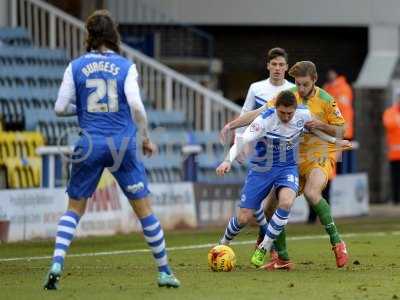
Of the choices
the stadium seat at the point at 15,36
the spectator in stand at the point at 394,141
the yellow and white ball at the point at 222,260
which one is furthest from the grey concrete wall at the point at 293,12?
the yellow and white ball at the point at 222,260

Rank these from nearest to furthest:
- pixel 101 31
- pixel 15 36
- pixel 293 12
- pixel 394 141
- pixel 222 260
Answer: pixel 101 31, pixel 222 260, pixel 15 36, pixel 394 141, pixel 293 12

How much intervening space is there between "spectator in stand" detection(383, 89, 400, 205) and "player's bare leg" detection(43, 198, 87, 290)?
17.3 meters

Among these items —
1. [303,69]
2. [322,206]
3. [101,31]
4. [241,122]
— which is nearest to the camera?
[101,31]

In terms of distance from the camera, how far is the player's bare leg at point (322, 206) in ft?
46.4

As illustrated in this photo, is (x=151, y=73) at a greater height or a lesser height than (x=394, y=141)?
greater

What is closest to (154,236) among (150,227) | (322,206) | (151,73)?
(150,227)

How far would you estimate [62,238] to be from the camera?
38.8ft

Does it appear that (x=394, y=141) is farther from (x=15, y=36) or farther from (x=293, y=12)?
(x=15, y=36)

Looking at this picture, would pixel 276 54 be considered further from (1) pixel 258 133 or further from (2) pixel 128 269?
(2) pixel 128 269

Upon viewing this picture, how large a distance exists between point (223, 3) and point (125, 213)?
9.12 meters

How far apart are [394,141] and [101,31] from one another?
17.5 m

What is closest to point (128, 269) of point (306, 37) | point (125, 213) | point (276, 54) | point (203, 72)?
point (276, 54)

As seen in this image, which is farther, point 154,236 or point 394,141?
point 394,141

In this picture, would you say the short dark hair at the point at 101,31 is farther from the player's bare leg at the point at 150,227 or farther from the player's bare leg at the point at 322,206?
the player's bare leg at the point at 322,206
